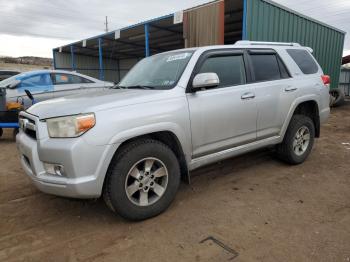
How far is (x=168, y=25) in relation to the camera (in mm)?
Answer: 13945

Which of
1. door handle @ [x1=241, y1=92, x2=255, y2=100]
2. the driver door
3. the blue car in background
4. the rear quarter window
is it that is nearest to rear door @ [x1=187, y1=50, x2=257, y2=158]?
door handle @ [x1=241, y1=92, x2=255, y2=100]

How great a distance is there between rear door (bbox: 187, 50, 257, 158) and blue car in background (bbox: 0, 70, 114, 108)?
5531 millimetres

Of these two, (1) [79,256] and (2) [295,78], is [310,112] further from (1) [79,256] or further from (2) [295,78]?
(1) [79,256]

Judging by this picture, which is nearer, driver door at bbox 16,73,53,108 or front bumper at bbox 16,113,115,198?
front bumper at bbox 16,113,115,198

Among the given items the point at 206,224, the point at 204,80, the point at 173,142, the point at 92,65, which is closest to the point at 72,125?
the point at 173,142

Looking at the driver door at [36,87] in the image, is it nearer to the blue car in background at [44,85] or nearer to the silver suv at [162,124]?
the blue car in background at [44,85]

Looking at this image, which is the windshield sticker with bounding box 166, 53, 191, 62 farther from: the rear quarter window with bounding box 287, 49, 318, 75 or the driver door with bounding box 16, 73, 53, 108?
the driver door with bounding box 16, 73, 53, 108

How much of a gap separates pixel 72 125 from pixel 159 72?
1.49m

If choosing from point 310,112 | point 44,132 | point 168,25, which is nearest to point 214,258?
point 44,132

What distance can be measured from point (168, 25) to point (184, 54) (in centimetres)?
1102

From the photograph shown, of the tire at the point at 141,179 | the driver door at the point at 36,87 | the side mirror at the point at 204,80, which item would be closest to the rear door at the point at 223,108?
the side mirror at the point at 204,80

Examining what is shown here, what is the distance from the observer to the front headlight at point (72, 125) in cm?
264

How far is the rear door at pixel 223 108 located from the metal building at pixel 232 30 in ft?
18.4

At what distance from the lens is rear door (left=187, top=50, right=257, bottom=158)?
3373mm
